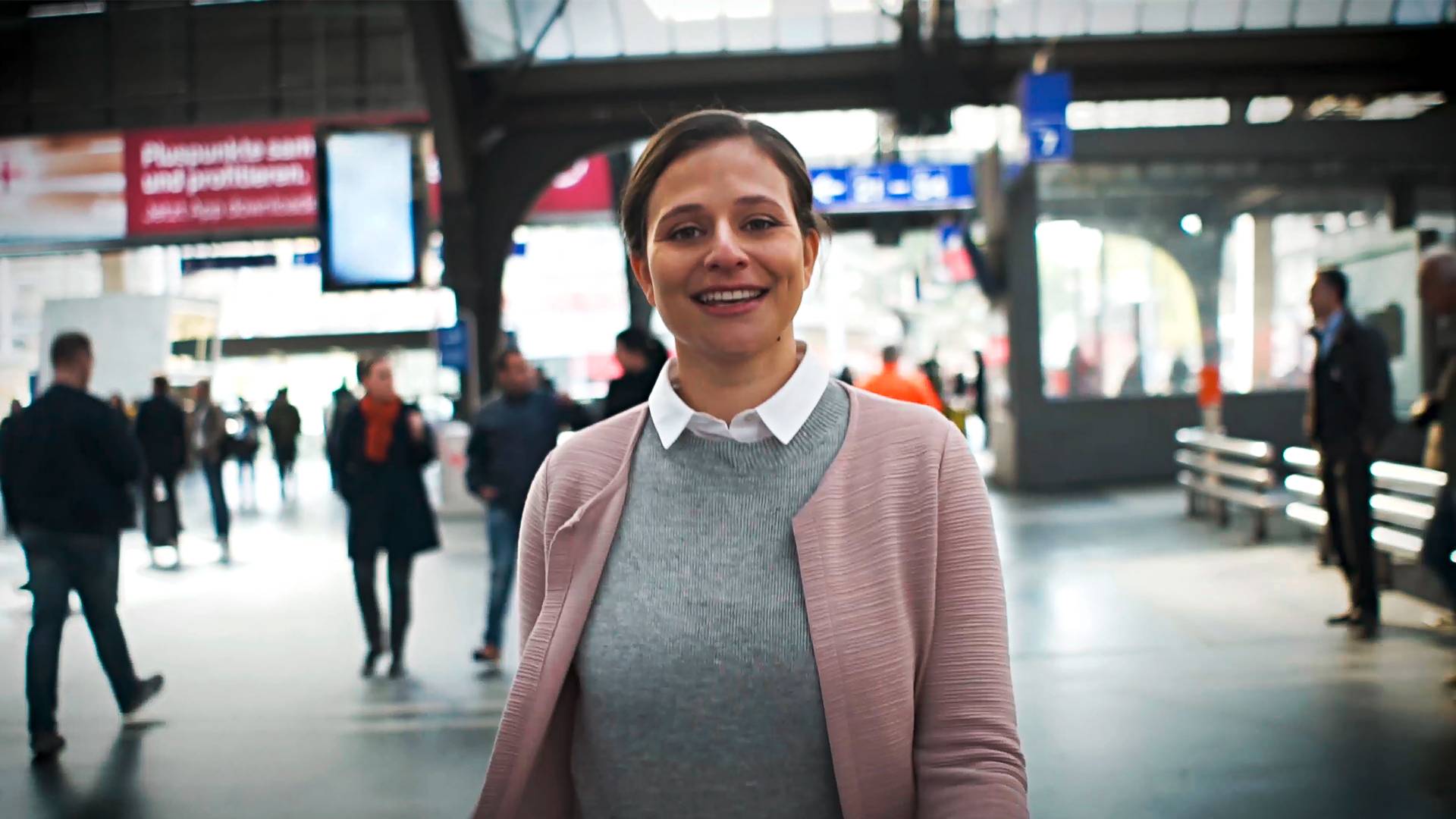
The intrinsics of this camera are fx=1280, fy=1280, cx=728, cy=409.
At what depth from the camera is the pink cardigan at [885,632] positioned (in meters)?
1.49

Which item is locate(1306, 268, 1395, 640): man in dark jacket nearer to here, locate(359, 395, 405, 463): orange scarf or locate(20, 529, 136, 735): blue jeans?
locate(359, 395, 405, 463): orange scarf

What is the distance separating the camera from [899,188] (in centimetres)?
1636

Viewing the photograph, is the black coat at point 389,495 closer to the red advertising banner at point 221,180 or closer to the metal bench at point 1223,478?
the metal bench at point 1223,478

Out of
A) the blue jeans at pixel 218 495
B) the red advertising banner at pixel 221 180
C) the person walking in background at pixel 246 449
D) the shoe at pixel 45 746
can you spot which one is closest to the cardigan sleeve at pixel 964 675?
the shoe at pixel 45 746

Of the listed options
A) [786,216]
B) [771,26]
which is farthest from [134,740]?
[771,26]

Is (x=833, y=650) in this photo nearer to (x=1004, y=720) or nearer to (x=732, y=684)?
(x=732, y=684)

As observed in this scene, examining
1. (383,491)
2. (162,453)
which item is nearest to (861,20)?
(162,453)

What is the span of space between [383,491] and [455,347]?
8531 mm

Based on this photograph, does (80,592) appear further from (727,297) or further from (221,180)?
(221,180)

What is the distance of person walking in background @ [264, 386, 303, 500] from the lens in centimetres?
1892

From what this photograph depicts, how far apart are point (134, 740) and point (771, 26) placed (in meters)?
12.1

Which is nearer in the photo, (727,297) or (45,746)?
(727,297)

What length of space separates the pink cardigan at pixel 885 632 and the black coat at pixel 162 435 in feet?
37.3

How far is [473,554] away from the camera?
11.9 meters
